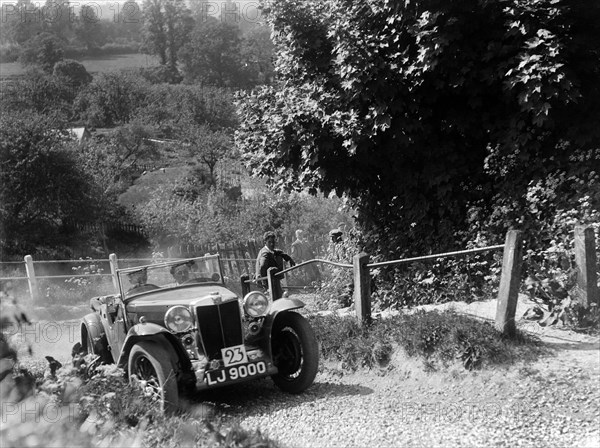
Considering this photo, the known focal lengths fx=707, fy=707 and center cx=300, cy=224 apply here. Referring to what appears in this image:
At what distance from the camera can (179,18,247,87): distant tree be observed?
318ft

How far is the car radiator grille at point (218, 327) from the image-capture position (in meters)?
7.21

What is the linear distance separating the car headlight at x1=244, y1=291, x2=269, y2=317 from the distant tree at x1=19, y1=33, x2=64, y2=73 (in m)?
95.1

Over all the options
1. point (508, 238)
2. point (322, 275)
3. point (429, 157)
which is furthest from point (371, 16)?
point (322, 275)

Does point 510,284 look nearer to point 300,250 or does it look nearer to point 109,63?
point 300,250

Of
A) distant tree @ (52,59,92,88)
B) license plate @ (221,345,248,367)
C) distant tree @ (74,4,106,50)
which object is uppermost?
distant tree @ (74,4,106,50)

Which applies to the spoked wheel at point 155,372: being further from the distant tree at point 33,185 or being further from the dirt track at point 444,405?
the distant tree at point 33,185

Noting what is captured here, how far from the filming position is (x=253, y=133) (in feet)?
41.7

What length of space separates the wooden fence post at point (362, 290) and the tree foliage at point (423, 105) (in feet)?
7.86

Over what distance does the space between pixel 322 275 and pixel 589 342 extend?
1192 cm

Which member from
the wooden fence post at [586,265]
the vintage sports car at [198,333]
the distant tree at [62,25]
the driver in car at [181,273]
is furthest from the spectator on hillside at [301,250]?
the distant tree at [62,25]

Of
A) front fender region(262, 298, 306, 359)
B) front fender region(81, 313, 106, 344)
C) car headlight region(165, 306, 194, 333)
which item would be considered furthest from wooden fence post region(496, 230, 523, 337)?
front fender region(81, 313, 106, 344)

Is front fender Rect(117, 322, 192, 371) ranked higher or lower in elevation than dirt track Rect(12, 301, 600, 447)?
higher

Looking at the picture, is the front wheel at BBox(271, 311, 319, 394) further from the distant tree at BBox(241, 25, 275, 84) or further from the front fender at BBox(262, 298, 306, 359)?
the distant tree at BBox(241, 25, 275, 84)

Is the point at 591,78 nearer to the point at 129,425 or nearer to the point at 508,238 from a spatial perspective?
the point at 508,238
